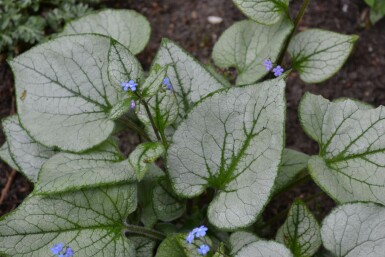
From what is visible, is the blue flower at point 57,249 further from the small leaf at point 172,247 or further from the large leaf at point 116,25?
the large leaf at point 116,25

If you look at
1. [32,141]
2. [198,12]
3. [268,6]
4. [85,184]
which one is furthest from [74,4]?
[85,184]

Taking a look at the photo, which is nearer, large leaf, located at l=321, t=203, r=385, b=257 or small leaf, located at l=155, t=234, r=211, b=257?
large leaf, located at l=321, t=203, r=385, b=257

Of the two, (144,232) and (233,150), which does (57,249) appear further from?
(233,150)

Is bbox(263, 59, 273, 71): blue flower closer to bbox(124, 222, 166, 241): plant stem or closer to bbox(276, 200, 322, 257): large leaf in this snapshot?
bbox(276, 200, 322, 257): large leaf

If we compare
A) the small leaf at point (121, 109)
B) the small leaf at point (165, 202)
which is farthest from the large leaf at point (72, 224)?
the small leaf at point (121, 109)

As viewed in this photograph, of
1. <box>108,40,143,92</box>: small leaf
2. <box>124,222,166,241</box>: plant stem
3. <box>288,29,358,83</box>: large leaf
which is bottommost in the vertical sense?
<box>124,222,166,241</box>: plant stem

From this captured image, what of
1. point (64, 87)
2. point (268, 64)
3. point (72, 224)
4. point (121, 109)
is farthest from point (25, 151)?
point (268, 64)

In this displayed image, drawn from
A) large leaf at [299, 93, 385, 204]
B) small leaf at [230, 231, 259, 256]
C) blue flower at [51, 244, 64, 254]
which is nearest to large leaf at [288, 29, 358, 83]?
large leaf at [299, 93, 385, 204]

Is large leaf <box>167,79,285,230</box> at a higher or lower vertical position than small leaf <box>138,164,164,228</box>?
higher
